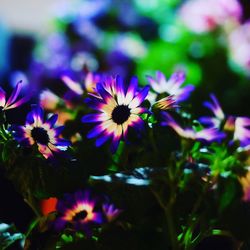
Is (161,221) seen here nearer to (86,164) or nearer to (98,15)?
(86,164)

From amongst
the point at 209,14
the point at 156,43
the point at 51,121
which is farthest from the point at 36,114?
the point at 156,43

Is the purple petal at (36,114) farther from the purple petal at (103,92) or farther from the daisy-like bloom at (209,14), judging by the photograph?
the daisy-like bloom at (209,14)

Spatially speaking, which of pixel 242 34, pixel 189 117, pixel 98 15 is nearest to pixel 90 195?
pixel 189 117

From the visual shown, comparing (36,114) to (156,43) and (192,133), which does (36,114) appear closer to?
(192,133)

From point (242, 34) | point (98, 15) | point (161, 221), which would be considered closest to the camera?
point (161, 221)

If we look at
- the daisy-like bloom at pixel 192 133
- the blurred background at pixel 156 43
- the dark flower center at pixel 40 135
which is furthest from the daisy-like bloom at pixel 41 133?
the blurred background at pixel 156 43

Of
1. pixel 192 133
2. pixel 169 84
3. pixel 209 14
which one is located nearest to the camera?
pixel 192 133
